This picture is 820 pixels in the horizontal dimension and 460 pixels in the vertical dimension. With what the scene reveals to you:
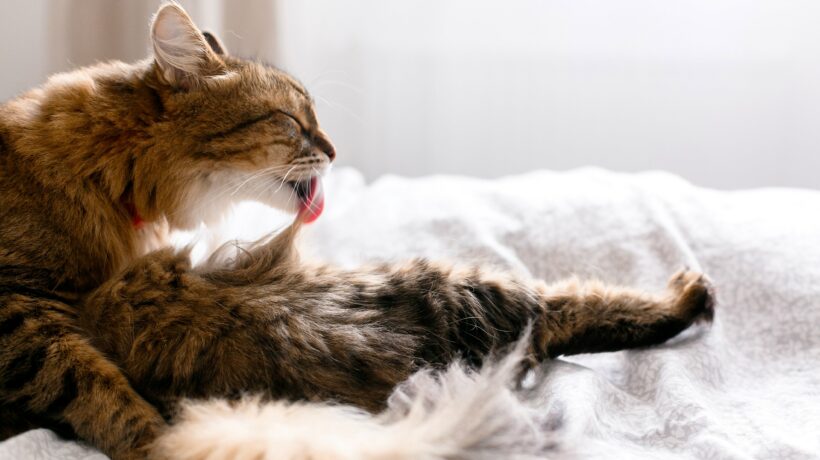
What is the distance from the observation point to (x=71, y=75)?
1.39 metres

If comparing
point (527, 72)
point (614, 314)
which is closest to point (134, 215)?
point (614, 314)

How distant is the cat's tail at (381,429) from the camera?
0.87m

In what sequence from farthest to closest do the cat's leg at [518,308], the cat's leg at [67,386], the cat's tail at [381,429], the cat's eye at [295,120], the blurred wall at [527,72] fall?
the blurred wall at [527,72] < the cat's eye at [295,120] < the cat's leg at [518,308] < the cat's leg at [67,386] < the cat's tail at [381,429]

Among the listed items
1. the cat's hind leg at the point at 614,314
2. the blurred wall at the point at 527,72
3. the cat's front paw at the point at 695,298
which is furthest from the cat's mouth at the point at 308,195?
the blurred wall at the point at 527,72

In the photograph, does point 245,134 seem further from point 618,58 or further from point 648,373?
point 618,58

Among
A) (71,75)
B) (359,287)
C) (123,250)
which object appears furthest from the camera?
(71,75)

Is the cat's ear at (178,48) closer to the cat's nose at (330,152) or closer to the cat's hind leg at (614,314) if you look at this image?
the cat's nose at (330,152)

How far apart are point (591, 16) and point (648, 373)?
179 centimetres

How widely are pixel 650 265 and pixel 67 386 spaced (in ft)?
3.73

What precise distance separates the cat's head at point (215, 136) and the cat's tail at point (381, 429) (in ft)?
1.43

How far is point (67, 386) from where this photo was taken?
1054 millimetres

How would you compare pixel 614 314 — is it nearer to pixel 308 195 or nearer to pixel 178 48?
pixel 308 195

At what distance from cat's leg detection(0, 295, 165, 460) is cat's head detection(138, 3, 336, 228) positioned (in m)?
0.28

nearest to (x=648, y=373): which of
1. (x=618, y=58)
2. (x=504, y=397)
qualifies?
(x=504, y=397)
